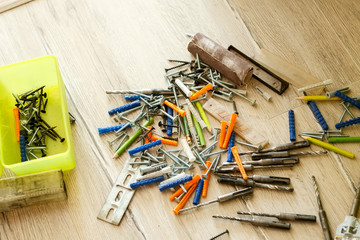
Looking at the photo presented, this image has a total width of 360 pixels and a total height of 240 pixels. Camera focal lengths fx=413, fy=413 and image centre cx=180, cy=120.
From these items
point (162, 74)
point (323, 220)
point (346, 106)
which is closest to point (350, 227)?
point (323, 220)

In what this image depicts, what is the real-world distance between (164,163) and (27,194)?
644 millimetres

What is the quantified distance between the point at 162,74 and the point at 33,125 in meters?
0.70

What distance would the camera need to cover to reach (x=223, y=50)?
209 cm

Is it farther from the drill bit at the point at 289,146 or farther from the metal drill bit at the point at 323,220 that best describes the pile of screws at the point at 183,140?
the metal drill bit at the point at 323,220

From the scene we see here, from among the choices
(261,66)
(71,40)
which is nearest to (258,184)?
(261,66)

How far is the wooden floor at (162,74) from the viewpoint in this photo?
1841 mm

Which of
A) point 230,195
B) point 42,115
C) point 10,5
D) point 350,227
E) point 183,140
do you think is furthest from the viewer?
point 10,5

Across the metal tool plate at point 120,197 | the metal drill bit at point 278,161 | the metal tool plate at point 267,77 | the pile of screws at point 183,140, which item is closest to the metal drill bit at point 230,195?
the pile of screws at point 183,140

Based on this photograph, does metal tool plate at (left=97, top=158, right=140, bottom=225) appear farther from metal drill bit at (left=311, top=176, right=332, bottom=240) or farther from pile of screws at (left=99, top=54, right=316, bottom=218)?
Result: metal drill bit at (left=311, top=176, right=332, bottom=240)

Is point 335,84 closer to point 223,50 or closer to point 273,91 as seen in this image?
point 273,91

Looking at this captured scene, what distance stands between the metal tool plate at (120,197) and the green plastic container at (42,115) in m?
0.24

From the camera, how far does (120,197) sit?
6.26 ft

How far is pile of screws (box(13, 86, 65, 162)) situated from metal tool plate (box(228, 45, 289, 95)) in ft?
3.34

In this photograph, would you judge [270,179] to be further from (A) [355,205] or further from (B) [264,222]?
(A) [355,205]
